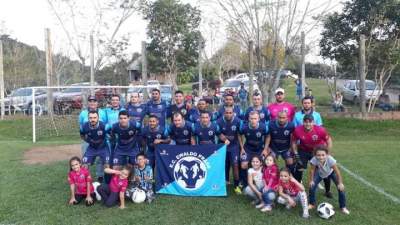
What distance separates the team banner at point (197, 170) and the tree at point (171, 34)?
1314 centimetres

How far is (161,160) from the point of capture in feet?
25.4

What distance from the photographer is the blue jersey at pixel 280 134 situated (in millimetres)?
7680

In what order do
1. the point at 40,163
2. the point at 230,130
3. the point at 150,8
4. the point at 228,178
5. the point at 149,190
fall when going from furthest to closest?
the point at 150,8 < the point at 40,163 < the point at 228,178 < the point at 230,130 < the point at 149,190

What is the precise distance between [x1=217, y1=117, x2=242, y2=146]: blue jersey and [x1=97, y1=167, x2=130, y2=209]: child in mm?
1888

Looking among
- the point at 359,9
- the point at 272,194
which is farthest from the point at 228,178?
the point at 359,9

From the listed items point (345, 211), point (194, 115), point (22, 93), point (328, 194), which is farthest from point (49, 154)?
point (22, 93)

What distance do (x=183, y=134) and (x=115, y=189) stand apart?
163cm

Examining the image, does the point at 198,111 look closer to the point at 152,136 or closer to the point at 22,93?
the point at 152,136

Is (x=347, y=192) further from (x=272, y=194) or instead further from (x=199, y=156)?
(x=199, y=156)

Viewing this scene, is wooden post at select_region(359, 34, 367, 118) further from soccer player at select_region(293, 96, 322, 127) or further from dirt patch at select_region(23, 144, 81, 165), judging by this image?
dirt patch at select_region(23, 144, 81, 165)

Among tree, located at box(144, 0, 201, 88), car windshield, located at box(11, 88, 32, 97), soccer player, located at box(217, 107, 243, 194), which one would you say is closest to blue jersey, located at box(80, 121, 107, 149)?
soccer player, located at box(217, 107, 243, 194)

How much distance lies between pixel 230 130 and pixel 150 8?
1436cm

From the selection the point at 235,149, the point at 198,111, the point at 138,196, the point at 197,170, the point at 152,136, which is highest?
the point at 198,111

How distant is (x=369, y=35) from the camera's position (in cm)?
1675
